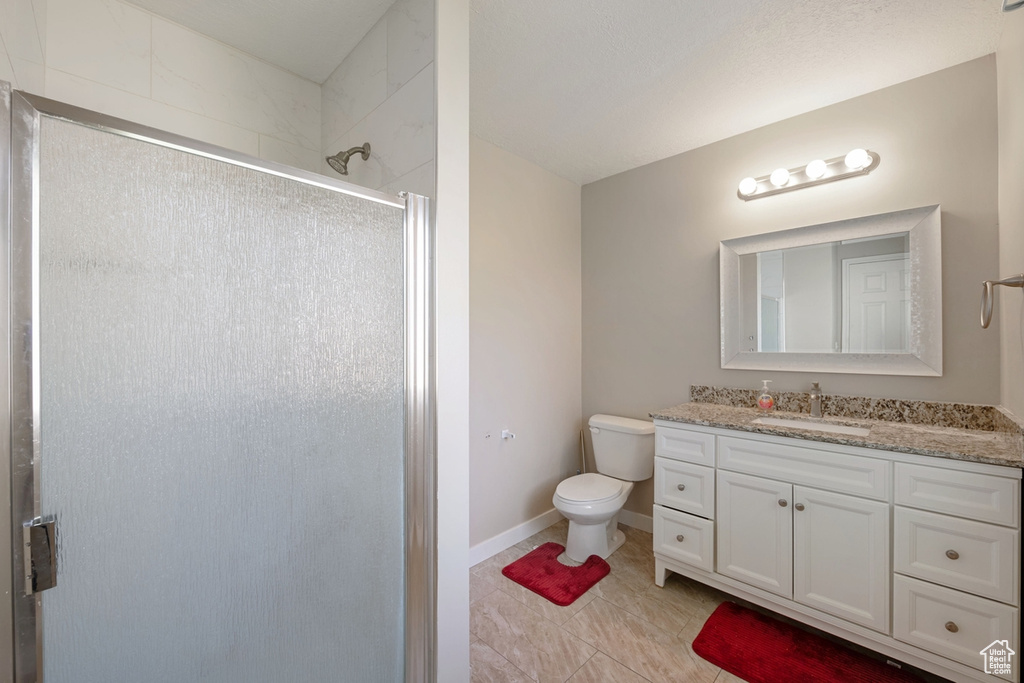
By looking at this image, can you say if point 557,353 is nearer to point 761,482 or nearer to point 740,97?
point 761,482

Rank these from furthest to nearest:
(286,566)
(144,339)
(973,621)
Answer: (973,621), (286,566), (144,339)

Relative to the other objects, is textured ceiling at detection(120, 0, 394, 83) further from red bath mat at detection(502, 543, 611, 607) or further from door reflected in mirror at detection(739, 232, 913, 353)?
red bath mat at detection(502, 543, 611, 607)

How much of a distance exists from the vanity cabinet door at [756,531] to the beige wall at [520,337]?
117 cm

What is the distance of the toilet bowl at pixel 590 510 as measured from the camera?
7.38 ft

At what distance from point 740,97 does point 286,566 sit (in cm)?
257

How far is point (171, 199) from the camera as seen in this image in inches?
30.7

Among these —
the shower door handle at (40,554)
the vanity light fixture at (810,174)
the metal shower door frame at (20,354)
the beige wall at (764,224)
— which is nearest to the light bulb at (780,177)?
the vanity light fixture at (810,174)

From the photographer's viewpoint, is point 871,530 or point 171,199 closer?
point 171,199

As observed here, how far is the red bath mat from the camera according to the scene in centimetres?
207

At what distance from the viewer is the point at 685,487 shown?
2031 millimetres

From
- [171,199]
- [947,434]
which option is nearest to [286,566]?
[171,199]

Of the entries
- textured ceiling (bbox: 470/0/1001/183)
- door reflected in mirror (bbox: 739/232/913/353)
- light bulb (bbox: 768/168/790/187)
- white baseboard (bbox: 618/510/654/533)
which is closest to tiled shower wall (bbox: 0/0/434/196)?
textured ceiling (bbox: 470/0/1001/183)

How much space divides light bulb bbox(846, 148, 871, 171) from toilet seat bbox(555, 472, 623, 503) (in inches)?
79.2

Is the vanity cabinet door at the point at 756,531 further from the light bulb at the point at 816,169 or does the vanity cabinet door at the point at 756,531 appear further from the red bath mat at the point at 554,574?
the light bulb at the point at 816,169
